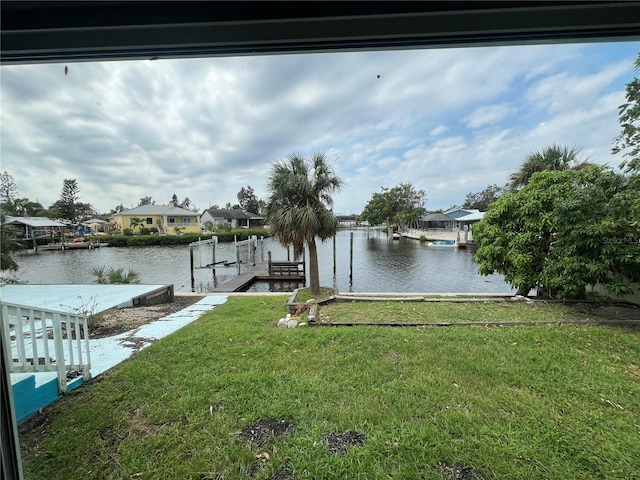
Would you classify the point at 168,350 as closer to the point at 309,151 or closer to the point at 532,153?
the point at 309,151

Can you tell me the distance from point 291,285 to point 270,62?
9.66 m

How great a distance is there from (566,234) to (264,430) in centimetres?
607

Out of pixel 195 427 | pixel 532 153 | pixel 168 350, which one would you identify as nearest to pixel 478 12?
pixel 195 427

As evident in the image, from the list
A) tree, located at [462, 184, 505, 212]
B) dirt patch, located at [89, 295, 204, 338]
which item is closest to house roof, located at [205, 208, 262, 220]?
tree, located at [462, 184, 505, 212]

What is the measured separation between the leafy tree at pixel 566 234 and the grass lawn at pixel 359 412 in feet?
6.04

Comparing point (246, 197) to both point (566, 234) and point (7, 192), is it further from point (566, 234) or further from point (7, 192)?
point (7, 192)

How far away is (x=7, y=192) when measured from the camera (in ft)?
3.17

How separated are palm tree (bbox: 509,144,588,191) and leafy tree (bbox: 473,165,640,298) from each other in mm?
3282

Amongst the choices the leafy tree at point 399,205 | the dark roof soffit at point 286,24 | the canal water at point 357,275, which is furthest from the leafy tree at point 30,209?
the leafy tree at point 399,205

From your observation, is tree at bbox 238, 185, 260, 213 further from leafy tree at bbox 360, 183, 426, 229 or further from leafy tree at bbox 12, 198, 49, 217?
leafy tree at bbox 12, 198, 49, 217

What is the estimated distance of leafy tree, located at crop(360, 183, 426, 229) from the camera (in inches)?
1391

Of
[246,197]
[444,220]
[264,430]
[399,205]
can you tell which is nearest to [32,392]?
[264,430]

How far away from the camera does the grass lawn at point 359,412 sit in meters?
1.50

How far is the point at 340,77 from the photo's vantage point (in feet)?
5.66
